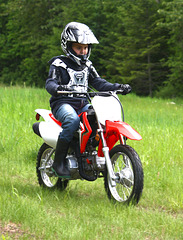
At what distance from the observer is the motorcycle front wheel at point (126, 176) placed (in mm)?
4133

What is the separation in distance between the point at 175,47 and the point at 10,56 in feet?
74.8

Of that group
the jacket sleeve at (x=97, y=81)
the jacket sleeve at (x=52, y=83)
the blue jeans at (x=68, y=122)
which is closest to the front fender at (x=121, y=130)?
the blue jeans at (x=68, y=122)

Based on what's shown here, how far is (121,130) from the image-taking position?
4242 millimetres

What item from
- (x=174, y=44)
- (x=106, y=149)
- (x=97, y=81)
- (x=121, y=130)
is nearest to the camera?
(x=121, y=130)

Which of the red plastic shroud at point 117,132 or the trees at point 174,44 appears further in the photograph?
the trees at point 174,44

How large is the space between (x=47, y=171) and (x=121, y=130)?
4.81 feet

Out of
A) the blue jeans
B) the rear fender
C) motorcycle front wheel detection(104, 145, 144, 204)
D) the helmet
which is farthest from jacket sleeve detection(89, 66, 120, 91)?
motorcycle front wheel detection(104, 145, 144, 204)

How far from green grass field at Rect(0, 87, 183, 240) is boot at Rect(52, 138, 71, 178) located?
27 centimetres

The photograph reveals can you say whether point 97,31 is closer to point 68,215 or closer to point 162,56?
point 162,56

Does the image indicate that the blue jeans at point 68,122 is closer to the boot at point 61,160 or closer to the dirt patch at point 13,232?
the boot at point 61,160

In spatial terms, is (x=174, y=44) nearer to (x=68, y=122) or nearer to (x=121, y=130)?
(x=68, y=122)

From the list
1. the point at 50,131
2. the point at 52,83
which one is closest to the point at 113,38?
the point at 50,131

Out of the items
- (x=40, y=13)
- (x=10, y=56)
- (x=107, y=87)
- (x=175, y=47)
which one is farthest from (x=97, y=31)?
(x=107, y=87)

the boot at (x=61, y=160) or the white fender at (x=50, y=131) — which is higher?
the white fender at (x=50, y=131)
